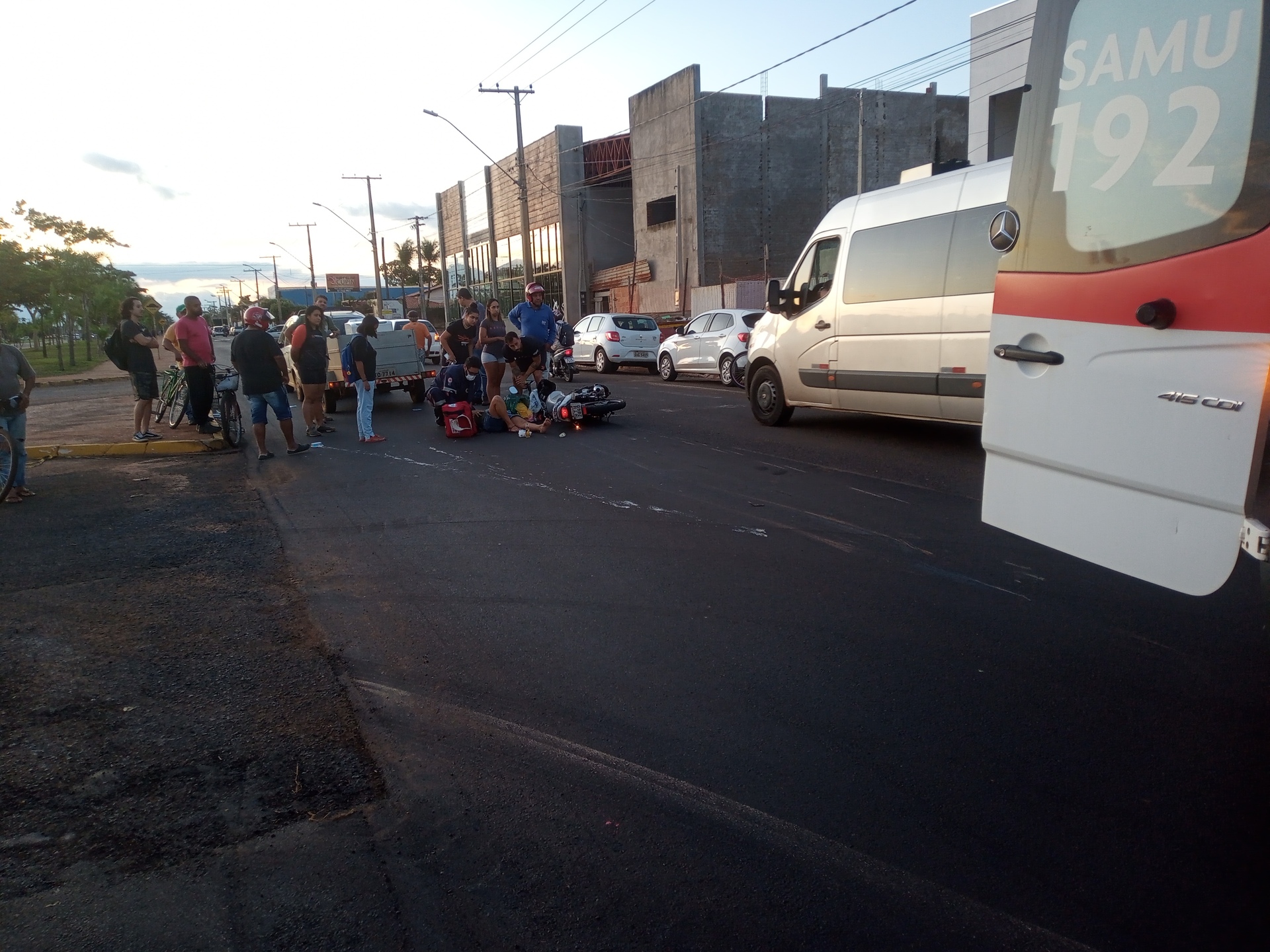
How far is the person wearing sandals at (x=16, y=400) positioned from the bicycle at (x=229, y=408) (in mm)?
3225

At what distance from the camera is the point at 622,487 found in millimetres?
8281

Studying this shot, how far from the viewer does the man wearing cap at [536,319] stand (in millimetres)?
13234

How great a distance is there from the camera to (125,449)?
11.4m

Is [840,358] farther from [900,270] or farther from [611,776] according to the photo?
[611,776]

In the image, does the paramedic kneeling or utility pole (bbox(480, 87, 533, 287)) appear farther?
utility pole (bbox(480, 87, 533, 287))

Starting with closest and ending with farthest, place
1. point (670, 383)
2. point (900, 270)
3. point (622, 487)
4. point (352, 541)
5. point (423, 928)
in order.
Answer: point (423, 928), point (352, 541), point (622, 487), point (900, 270), point (670, 383)

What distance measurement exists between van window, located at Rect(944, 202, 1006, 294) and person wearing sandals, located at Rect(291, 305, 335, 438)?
799 cm

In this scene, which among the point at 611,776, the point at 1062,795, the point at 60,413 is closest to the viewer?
the point at 1062,795

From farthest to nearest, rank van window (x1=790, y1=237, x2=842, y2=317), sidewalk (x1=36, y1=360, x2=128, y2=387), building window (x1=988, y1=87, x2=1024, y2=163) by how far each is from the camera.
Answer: sidewalk (x1=36, y1=360, x2=128, y2=387) → building window (x1=988, y1=87, x2=1024, y2=163) → van window (x1=790, y1=237, x2=842, y2=317)

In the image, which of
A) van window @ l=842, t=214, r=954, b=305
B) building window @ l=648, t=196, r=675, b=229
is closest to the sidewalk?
building window @ l=648, t=196, r=675, b=229

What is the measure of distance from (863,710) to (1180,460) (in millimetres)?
1540

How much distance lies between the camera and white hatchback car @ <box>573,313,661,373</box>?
24.4m

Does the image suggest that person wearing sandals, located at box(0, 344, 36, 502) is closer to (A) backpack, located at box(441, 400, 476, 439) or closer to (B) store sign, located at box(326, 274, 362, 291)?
(A) backpack, located at box(441, 400, 476, 439)

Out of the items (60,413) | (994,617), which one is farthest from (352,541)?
(60,413)
